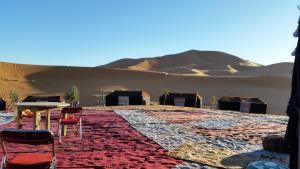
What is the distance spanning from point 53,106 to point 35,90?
4577 centimetres

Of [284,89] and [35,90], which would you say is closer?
[35,90]

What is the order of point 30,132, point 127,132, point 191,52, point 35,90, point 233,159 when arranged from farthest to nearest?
point 191,52
point 35,90
point 127,132
point 233,159
point 30,132

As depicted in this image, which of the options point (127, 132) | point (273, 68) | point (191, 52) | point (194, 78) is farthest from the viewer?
point (191, 52)

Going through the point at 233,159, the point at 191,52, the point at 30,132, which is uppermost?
the point at 191,52

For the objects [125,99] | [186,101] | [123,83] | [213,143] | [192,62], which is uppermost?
[192,62]

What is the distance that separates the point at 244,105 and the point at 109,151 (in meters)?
19.6

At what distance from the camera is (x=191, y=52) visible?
185 metres

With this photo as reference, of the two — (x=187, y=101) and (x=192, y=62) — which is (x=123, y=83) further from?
(x=192, y=62)

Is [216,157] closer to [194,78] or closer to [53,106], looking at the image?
[53,106]

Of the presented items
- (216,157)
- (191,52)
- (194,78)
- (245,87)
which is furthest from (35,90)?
(191,52)

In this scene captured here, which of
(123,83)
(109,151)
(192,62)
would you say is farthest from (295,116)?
(192,62)

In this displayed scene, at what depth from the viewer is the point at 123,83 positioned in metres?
63.2

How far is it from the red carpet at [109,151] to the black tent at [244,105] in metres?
16.4

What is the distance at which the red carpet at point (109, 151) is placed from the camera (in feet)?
22.7
